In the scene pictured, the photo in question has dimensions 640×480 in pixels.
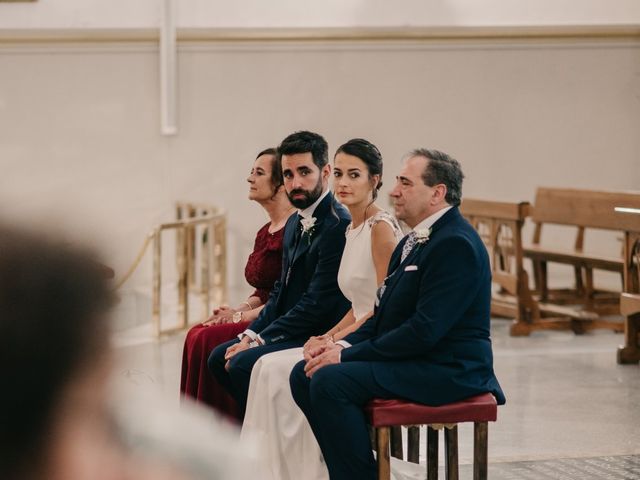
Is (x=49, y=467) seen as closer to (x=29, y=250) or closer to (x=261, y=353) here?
(x=29, y=250)

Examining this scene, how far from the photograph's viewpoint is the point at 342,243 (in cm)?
495

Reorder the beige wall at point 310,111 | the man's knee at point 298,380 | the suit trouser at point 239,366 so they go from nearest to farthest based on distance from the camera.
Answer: the man's knee at point 298,380, the suit trouser at point 239,366, the beige wall at point 310,111

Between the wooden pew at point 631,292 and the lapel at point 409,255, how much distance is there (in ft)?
14.5

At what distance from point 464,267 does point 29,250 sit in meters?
3.24

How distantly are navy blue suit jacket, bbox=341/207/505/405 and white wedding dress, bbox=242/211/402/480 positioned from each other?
0.50 metres

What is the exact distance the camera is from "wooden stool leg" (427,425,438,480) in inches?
175

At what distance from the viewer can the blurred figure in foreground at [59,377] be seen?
0.90 meters

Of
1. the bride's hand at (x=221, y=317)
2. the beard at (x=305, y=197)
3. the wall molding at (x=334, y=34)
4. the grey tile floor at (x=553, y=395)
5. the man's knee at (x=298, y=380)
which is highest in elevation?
the wall molding at (x=334, y=34)

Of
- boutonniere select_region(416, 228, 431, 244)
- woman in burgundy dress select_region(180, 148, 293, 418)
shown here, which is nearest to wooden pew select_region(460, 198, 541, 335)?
woman in burgundy dress select_region(180, 148, 293, 418)

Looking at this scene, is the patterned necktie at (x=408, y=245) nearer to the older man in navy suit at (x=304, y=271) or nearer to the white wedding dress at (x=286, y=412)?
the white wedding dress at (x=286, y=412)

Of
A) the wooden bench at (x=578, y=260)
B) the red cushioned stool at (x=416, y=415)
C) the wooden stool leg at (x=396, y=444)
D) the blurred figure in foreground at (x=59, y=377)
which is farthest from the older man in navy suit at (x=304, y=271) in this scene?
the wooden bench at (x=578, y=260)

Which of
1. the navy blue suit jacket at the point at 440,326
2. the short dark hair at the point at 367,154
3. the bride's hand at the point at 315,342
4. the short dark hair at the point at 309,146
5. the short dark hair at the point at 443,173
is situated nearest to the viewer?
the navy blue suit jacket at the point at 440,326

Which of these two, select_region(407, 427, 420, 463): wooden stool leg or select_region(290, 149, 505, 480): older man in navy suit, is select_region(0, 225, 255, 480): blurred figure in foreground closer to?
select_region(290, 149, 505, 480): older man in navy suit

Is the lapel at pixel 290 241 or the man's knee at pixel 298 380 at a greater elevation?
the lapel at pixel 290 241
